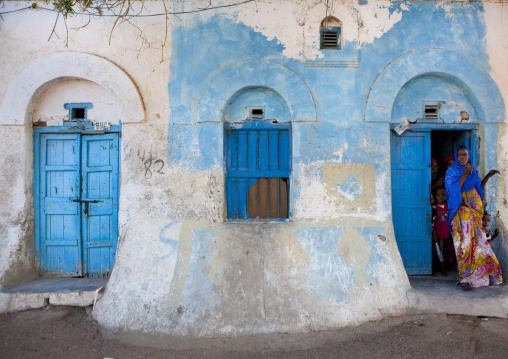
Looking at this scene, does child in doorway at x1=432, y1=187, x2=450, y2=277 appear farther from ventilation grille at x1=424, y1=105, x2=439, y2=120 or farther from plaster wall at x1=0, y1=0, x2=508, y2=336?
ventilation grille at x1=424, y1=105, x2=439, y2=120

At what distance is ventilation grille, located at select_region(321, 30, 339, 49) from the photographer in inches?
187

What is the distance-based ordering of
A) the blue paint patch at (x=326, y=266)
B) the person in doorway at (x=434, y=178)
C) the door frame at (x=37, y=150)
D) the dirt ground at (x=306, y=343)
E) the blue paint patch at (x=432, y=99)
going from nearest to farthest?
the dirt ground at (x=306, y=343)
the blue paint patch at (x=326, y=266)
the blue paint patch at (x=432, y=99)
the door frame at (x=37, y=150)
the person in doorway at (x=434, y=178)

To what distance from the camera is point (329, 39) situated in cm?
476

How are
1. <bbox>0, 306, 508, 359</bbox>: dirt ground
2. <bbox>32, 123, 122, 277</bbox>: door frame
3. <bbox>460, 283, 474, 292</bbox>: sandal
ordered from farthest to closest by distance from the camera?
<bbox>32, 123, 122, 277</bbox>: door frame < <bbox>460, 283, 474, 292</bbox>: sandal < <bbox>0, 306, 508, 359</bbox>: dirt ground

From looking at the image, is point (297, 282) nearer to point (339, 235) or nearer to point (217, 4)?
point (339, 235)

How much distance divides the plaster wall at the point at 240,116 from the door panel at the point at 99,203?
1.79 ft

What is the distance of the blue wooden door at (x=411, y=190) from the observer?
16.3 feet

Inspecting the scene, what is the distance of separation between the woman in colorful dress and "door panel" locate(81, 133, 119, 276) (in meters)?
4.91

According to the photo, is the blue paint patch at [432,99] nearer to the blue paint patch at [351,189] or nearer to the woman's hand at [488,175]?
the woman's hand at [488,175]

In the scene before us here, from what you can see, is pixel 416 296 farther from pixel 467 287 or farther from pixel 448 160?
pixel 448 160

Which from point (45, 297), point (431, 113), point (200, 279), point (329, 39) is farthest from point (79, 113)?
point (431, 113)

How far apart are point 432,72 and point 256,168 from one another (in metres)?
2.86

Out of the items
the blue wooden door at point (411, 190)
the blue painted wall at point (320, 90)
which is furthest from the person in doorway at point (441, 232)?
the blue painted wall at point (320, 90)

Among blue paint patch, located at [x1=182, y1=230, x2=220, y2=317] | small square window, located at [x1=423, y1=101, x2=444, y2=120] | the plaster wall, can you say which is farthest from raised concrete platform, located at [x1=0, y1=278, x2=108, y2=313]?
small square window, located at [x1=423, y1=101, x2=444, y2=120]
